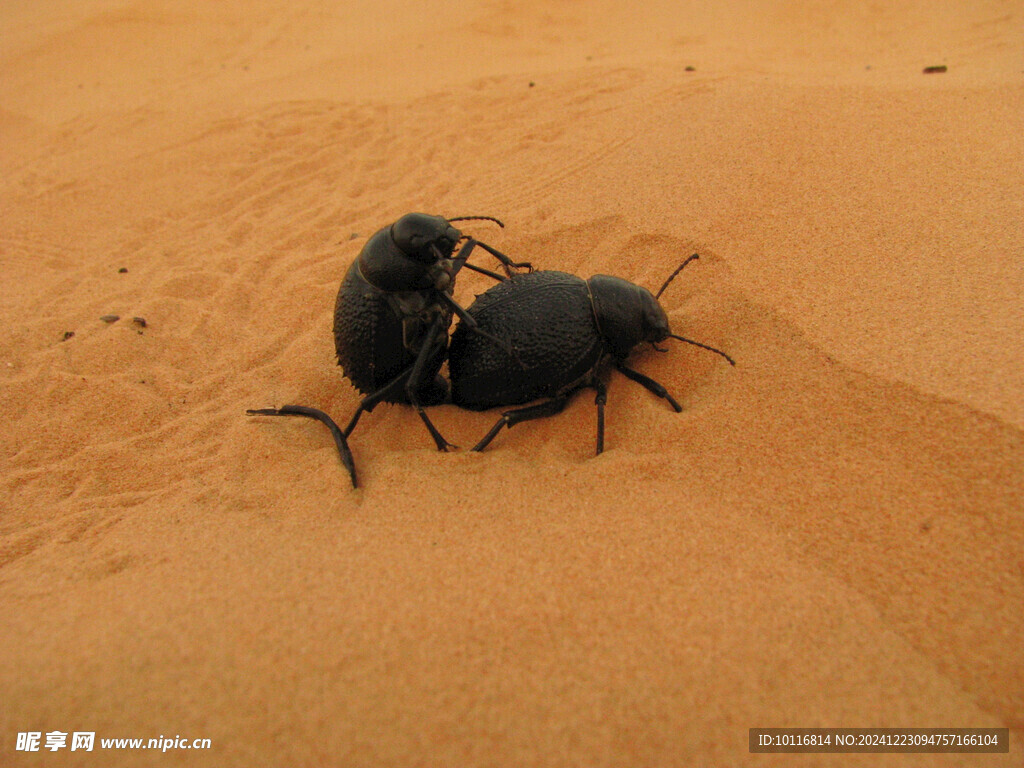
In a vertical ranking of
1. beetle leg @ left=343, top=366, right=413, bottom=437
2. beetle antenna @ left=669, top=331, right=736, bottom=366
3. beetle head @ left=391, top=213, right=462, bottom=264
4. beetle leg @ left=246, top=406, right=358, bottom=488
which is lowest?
beetle leg @ left=246, top=406, right=358, bottom=488

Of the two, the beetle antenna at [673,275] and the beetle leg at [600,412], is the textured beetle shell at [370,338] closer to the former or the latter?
the beetle leg at [600,412]

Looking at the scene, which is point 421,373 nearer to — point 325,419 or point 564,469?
point 325,419

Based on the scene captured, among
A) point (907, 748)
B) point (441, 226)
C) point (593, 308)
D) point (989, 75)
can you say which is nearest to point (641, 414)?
point (593, 308)

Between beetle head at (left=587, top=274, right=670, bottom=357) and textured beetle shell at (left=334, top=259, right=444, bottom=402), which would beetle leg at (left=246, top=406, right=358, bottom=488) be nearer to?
textured beetle shell at (left=334, top=259, right=444, bottom=402)

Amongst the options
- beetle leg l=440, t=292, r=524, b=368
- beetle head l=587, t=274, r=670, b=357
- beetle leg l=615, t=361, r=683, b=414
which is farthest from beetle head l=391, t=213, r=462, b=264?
beetle leg l=615, t=361, r=683, b=414

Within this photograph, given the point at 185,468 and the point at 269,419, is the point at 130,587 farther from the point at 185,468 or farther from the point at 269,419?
the point at 269,419

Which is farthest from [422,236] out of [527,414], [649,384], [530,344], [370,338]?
[649,384]

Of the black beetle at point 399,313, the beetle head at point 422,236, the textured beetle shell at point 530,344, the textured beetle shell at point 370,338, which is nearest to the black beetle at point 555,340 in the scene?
the textured beetle shell at point 530,344
